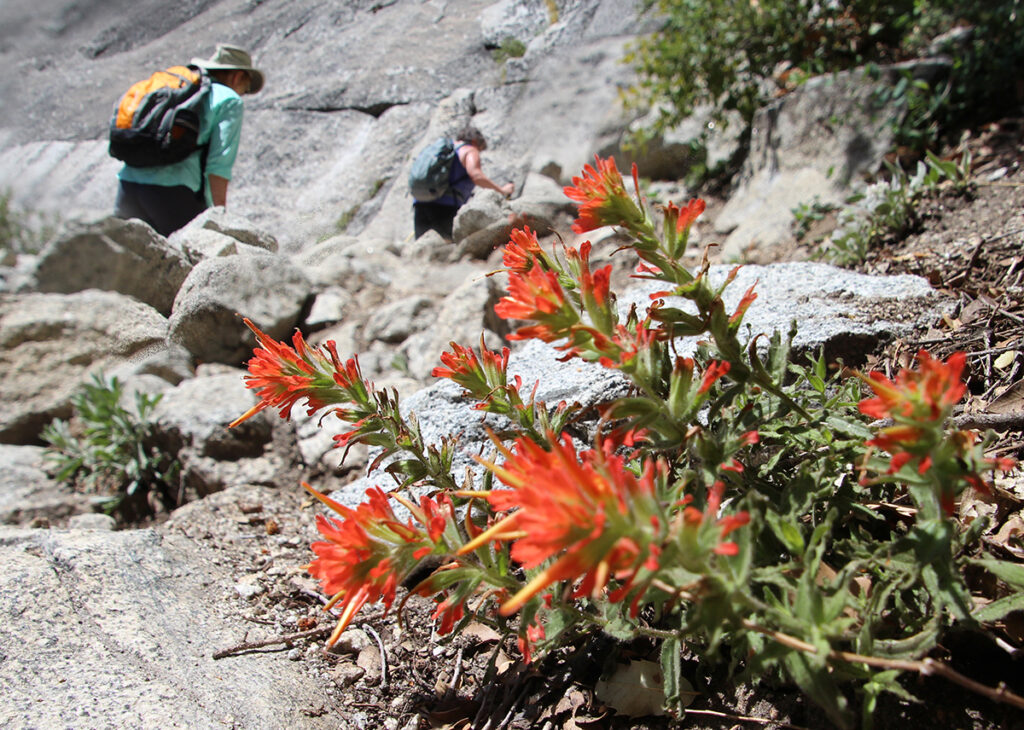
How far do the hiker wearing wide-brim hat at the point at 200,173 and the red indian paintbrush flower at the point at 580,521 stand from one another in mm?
1815

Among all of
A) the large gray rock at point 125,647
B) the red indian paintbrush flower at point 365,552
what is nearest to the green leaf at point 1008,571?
the red indian paintbrush flower at point 365,552

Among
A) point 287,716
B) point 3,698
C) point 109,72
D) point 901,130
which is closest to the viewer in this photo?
point 3,698

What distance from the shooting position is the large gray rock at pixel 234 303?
2139 millimetres

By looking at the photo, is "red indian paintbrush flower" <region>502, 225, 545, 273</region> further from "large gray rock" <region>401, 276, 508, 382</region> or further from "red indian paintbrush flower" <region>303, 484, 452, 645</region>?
"large gray rock" <region>401, 276, 508, 382</region>

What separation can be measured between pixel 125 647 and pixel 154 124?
64.1 inches

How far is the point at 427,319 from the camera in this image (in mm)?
3730

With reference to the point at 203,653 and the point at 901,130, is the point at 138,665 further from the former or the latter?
the point at 901,130

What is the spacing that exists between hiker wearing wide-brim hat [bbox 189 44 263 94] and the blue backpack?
720mm

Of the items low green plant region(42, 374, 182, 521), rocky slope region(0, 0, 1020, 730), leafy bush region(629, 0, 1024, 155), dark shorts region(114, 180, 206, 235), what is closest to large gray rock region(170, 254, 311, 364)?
rocky slope region(0, 0, 1020, 730)

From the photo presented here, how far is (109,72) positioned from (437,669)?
2.51 m

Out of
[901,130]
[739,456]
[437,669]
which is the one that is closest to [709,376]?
[739,456]

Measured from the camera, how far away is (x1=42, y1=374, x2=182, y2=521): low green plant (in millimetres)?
3422

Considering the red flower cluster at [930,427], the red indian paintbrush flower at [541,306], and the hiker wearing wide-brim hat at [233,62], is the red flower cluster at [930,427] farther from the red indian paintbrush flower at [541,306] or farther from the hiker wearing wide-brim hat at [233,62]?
the hiker wearing wide-brim hat at [233,62]

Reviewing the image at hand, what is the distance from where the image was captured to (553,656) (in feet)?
5.40
